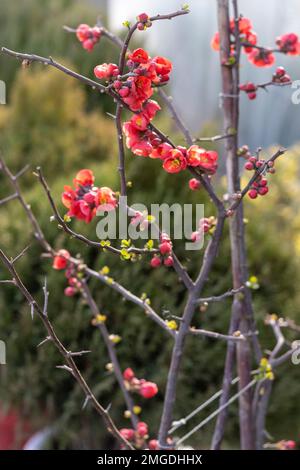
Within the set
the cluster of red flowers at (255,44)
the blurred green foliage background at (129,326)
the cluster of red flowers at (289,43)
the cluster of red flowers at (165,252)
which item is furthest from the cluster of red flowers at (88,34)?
the blurred green foliage background at (129,326)

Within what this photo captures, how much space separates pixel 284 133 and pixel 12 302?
4.60 m

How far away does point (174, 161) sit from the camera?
31.7 inches

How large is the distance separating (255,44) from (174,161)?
1.44 feet

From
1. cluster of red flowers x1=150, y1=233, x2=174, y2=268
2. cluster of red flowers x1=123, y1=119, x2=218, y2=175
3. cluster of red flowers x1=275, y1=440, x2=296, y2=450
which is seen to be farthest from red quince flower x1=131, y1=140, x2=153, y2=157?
cluster of red flowers x1=275, y1=440, x2=296, y2=450

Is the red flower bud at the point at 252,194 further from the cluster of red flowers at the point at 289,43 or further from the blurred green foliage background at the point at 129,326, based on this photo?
the blurred green foliage background at the point at 129,326

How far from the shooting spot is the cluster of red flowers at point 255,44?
1114mm

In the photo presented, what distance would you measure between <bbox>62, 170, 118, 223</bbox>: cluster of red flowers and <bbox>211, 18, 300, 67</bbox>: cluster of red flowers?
0.37 m

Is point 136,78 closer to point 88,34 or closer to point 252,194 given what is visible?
point 252,194

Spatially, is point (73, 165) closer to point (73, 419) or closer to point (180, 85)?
point (73, 419)

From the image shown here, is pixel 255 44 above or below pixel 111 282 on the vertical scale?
above

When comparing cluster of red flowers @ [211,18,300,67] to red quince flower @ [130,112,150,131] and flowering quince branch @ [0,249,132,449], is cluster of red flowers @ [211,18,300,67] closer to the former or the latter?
red quince flower @ [130,112,150,131]

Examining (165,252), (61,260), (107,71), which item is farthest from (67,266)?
(107,71)

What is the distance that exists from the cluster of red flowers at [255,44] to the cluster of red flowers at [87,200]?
1.23 ft

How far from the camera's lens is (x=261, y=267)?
72.2 inches
